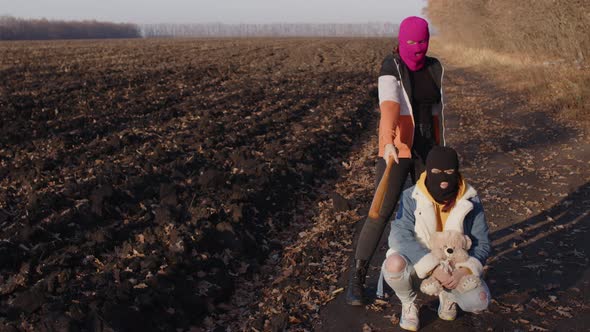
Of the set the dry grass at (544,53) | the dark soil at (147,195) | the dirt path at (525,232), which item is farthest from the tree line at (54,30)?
the dirt path at (525,232)

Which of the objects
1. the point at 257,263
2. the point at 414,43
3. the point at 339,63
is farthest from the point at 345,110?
the point at 339,63

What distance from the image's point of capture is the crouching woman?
3.43 m

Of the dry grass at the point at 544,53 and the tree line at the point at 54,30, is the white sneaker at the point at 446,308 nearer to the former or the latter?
the dry grass at the point at 544,53

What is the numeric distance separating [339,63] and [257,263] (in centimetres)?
2585

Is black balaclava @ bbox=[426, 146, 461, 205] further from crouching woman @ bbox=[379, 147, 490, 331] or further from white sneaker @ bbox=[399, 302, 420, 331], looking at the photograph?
white sneaker @ bbox=[399, 302, 420, 331]

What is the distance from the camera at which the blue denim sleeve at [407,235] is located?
11.6ft

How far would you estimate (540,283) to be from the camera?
454 cm

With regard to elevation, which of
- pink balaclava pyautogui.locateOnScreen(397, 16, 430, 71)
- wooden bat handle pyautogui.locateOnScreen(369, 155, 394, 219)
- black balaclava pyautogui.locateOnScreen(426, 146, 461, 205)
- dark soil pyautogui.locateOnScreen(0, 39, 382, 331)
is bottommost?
dark soil pyautogui.locateOnScreen(0, 39, 382, 331)

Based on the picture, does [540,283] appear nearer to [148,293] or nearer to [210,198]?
[148,293]

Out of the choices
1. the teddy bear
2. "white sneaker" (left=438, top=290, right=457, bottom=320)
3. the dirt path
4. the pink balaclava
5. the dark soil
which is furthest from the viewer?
the dark soil

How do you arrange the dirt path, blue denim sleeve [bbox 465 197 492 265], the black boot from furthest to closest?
the black boot, the dirt path, blue denim sleeve [bbox 465 197 492 265]

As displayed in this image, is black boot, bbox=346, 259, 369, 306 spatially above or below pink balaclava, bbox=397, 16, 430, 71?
below

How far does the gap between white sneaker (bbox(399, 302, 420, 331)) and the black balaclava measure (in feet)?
2.67

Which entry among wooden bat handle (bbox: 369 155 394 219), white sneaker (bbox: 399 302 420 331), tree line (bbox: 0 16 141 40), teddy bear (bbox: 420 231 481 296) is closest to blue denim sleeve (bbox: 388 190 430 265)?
teddy bear (bbox: 420 231 481 296)
